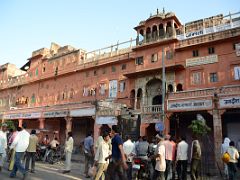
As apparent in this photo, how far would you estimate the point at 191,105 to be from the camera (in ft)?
48.3

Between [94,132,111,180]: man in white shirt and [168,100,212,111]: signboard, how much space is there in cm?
946

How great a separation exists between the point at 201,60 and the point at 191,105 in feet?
18.1

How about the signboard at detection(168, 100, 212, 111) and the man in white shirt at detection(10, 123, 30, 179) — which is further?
the signboard at detection(168, 100, 212, 111)

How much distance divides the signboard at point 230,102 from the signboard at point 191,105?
2.28ft

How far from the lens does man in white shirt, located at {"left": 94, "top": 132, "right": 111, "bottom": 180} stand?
616cm

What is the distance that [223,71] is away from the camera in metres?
17.4

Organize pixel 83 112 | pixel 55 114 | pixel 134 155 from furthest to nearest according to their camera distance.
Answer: pixel 55 114 → pixel 83 112 → pixel 134 155

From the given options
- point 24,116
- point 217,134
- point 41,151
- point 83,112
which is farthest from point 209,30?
point 24,116

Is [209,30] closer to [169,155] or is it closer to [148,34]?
[148,34]

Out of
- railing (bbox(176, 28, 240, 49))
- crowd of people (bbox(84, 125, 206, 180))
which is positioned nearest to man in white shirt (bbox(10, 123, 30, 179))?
crowd of people (bbox(84, 125, 206, 180))

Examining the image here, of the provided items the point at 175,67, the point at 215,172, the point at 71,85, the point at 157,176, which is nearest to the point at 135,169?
the point at 157,176

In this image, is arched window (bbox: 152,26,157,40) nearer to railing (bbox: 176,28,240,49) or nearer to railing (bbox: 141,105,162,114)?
railing (bbox: 176,28,240,49)

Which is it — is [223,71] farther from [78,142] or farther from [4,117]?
[4,117]

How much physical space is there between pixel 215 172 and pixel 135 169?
653 centimetres
